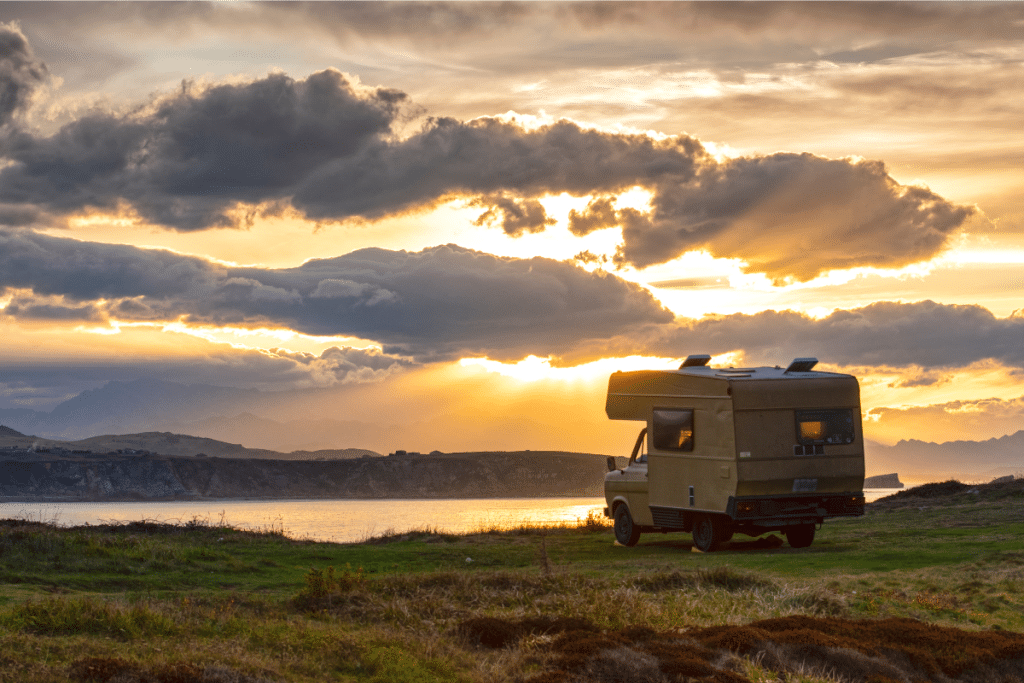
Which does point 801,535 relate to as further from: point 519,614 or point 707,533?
point 519,614

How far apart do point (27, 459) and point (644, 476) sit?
15457 centimetres

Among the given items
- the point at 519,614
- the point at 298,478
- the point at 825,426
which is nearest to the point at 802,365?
the point at 825,426

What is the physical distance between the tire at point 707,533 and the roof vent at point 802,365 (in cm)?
394

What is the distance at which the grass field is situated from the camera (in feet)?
32.3

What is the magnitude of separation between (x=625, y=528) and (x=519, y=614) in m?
13.0

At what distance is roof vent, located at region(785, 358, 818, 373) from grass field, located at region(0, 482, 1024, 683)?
4.20 metres

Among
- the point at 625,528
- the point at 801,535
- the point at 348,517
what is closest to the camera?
the point at 801,535

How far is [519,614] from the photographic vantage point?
1298cm

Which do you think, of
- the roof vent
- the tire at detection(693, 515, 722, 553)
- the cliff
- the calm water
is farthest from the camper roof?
the cliff

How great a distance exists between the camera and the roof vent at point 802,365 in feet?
71.9

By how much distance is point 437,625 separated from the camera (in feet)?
40.2

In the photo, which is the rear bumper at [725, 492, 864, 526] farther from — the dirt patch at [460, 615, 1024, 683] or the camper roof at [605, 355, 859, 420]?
the dirt patch at [460, 615, 1024, 683]

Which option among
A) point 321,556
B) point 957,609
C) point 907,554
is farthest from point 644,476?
point 957,609

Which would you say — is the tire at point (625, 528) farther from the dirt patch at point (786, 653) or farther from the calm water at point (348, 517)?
the dirt patch at point (786, 653)
